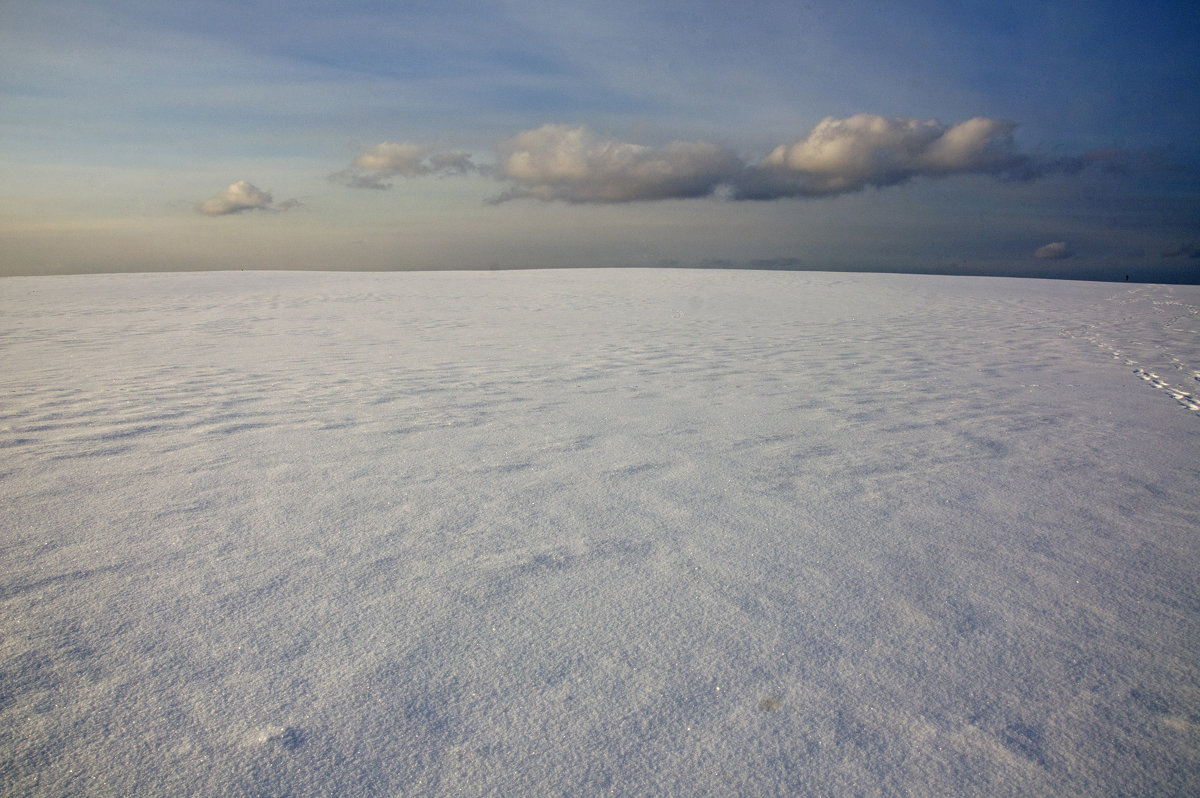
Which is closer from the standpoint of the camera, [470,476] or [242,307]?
[470,476]

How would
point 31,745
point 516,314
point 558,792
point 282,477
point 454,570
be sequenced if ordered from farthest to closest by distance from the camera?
point 516,314 < point 282,477 < point 454,570 < point 31,745 < point 558,792

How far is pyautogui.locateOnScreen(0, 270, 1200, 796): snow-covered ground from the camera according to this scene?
62.3 inches

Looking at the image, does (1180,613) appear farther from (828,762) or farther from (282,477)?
(282,477)

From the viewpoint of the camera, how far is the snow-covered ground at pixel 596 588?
1.58 m

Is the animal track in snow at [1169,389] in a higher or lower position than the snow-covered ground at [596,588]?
higher

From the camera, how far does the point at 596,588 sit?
2.35m

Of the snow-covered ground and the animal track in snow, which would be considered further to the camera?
the animal track in snow

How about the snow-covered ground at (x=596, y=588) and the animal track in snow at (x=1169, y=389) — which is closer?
the snow-covered ground at (x=596, y=588)

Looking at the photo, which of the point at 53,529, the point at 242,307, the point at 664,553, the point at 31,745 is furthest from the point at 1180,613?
the point at 242,307

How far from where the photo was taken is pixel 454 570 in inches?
97.8

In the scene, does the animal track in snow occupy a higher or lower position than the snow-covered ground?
higher

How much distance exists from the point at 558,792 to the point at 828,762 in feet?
2.30

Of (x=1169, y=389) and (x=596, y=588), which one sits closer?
(x=596, y=588)

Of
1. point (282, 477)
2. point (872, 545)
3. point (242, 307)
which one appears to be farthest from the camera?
point (242, 307)
